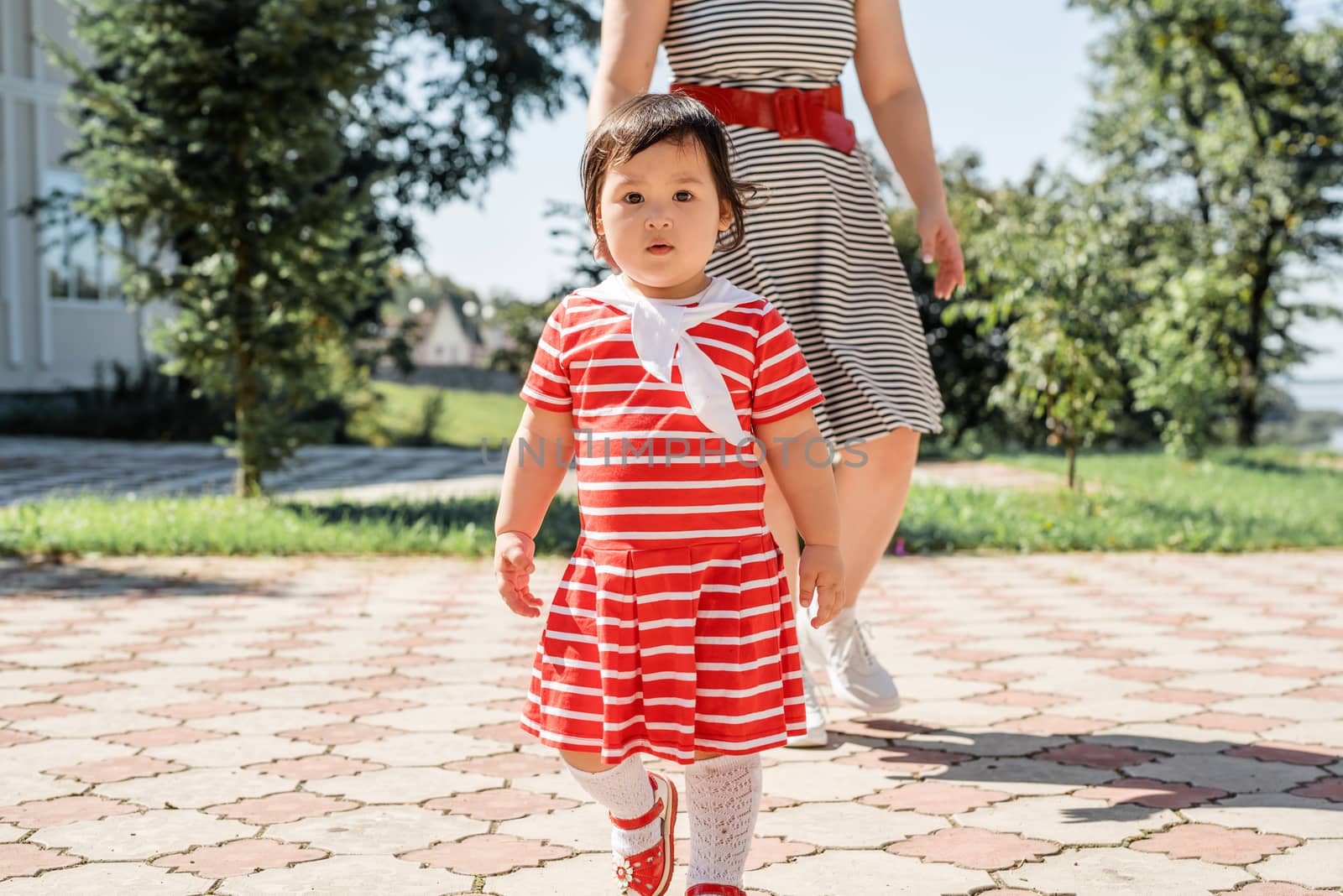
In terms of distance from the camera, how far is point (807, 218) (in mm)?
2861

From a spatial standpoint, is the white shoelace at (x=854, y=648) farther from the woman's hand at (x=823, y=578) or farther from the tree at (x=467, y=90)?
the tree at (x=467, y=90)

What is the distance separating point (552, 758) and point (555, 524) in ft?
12.4

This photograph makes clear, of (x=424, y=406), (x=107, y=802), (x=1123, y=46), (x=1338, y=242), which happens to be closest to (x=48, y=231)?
(x=424, y=406)

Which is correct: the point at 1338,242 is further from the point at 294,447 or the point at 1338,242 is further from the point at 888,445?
the point at 888,445

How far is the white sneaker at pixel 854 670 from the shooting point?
294 cm

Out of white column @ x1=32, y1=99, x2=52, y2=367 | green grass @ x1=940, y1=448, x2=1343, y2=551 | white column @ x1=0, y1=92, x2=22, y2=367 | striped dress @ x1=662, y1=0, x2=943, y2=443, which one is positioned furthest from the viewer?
white column @ x1=32, y1=99, x2=52, y2=367

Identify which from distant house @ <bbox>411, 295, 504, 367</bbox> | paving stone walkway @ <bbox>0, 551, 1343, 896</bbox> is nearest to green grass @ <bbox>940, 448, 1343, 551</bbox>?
paving stone walkway @ <bbox>0, 551, 1343, 896</bbox>

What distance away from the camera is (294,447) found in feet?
25.1

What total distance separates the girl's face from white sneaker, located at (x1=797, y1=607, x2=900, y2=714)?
4.25 feet

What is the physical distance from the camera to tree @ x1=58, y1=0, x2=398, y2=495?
23.5 feet

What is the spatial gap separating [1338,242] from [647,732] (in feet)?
76.9

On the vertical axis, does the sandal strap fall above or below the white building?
below

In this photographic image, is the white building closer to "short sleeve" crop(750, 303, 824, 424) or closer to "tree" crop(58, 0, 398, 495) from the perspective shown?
"tree" crop(58, 0, 398, 495)

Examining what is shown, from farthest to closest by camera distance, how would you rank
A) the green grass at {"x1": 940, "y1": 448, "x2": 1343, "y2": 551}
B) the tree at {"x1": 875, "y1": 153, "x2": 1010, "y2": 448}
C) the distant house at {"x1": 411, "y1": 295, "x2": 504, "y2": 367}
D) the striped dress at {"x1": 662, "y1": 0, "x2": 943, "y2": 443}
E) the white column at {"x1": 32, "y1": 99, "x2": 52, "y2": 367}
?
the distant house at {"x1": 411, "y1": 295, "x2": 504, "y2": 367} → the white column at {"x1": 32, "y1": 99, "x2": 52, "y2": 367} → the tree at {"x1": 875, "y1": 153, "x2": 1010, "y2": 448} → the green grass at {"x1": 940, "y1": 448, "x2": 1343, "y2": 551} → the striped dress at {"x1": 662, "y1": 0, "x2": 943, "y2": 443}
